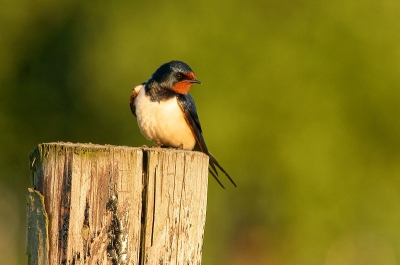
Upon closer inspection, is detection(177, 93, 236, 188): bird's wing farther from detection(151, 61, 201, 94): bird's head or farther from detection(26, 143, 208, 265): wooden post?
detection(26, 143, 208, 265): wooden post

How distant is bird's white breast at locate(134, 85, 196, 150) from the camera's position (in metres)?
5.91

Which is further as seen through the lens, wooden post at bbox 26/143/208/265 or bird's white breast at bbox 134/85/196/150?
bird's white breast at bbox 134/85/196/150

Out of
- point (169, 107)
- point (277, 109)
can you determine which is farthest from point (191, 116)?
point (277, 109)

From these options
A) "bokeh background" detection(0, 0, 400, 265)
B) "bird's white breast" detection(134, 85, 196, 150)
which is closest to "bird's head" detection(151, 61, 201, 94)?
"bird's white breast" detection(134, 85, 196, 150)

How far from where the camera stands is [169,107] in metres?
5.94

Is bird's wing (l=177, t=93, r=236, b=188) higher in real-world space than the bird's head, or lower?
lower

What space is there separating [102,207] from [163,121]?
2.56m

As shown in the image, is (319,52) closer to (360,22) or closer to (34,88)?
(360,22)

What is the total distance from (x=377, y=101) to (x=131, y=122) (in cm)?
422

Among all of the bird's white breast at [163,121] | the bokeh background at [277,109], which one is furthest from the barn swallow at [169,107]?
the bokeh background at [277,109]

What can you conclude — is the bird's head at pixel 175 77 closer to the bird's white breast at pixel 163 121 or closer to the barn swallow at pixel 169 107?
the barn swallow at pixel 169 107

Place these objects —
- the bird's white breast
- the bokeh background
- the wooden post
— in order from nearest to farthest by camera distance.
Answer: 1. the wooden post
2. the bird's white breast
3. the bokeh background

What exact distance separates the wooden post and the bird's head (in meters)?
2.46

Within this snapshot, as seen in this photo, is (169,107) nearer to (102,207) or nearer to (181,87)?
(181,87)
